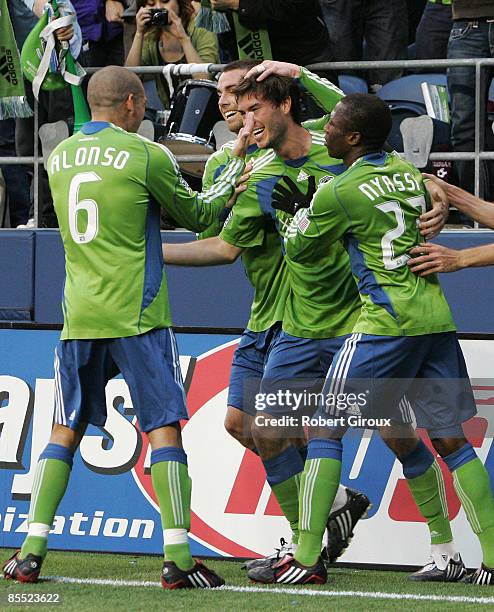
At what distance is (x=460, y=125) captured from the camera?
24.7 feet

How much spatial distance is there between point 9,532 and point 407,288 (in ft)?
8.54

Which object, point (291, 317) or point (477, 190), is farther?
point (477, 190)

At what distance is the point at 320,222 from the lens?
567cm

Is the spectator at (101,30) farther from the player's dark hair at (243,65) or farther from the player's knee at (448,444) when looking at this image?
the player's knee at (448,444)

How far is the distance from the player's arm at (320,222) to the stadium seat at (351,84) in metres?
2.63

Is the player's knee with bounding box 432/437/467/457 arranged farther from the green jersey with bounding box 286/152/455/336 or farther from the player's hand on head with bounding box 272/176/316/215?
the player's hand on head with bounding box 272/176/316/215

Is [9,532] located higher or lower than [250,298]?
lower

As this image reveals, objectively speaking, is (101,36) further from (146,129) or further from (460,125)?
(460,125)

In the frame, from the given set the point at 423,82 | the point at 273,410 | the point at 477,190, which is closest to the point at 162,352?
the point at 273,410

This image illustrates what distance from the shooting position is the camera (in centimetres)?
834

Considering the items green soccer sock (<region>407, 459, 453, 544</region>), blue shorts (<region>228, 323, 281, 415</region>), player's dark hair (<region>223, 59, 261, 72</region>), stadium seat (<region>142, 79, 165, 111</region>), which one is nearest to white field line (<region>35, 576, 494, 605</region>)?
green soccer sock (<region>407, 459, 453, 544</region>)

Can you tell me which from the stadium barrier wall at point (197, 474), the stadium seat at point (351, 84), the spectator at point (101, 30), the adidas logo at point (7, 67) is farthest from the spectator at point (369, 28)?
the stadium barrier wall at point (197, 474)

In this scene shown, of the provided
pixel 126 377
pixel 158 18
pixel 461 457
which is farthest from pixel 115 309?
pixel 158 18

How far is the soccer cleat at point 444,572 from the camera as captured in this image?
6012 millimetres
